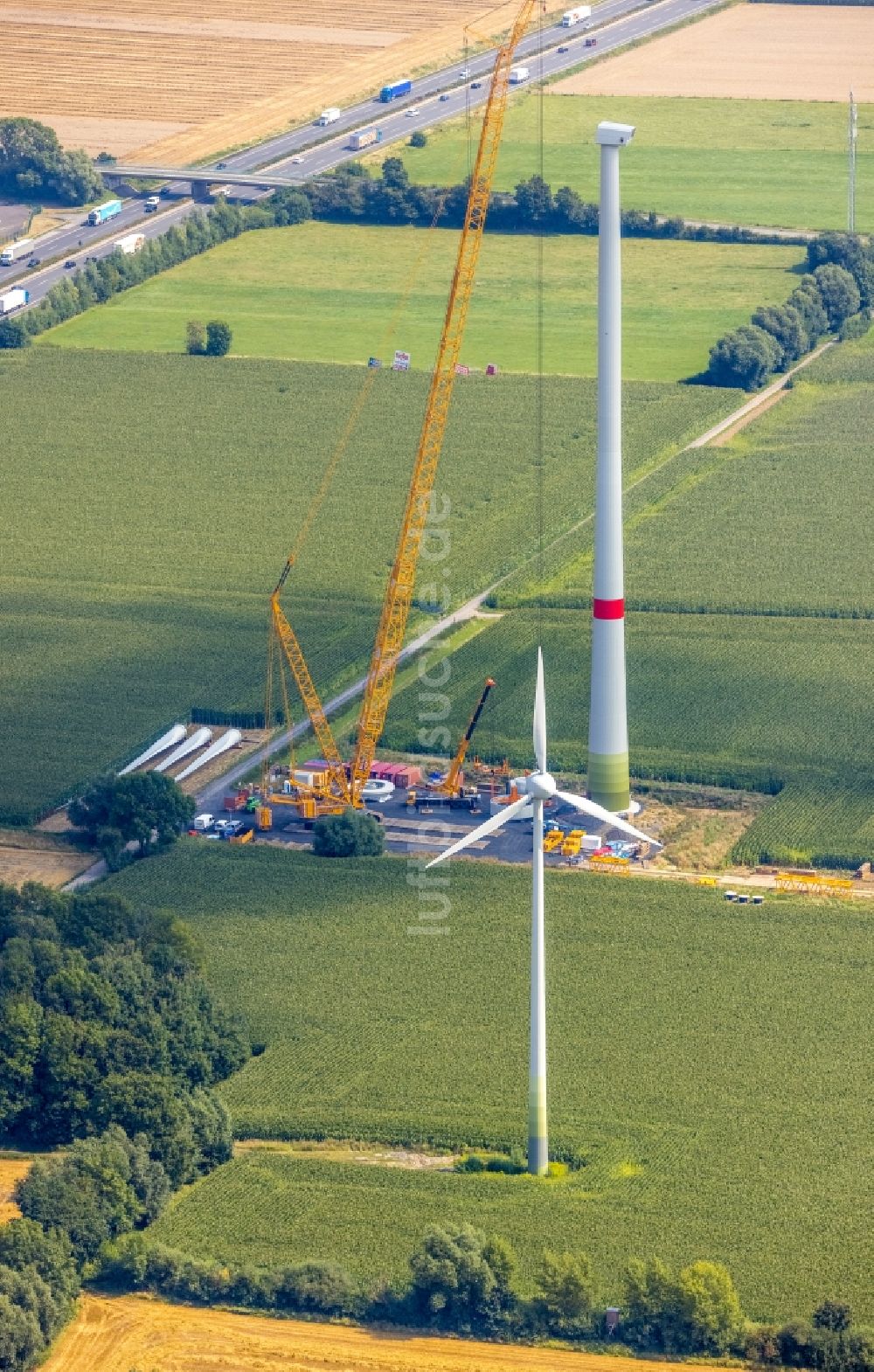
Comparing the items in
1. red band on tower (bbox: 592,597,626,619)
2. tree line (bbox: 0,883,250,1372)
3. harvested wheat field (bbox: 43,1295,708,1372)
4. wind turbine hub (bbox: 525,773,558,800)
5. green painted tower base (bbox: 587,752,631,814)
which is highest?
wind turbine hub (bbox: 525,773,558,800)

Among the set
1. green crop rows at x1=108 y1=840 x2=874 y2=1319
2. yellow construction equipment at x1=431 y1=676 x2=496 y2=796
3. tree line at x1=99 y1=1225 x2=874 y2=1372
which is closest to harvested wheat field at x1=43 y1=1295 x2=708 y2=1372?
tree line at x1=99 y1=1225 x2=874 y2=1372

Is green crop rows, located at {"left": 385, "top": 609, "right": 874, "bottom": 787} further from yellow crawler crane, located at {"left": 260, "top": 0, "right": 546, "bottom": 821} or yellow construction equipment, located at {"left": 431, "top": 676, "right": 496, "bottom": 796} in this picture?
yellow construction equipment, located at {"left": 431, "top": 676, "right": 496, "bottom": 796}

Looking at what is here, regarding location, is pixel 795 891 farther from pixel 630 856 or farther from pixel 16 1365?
pixel 16 1365

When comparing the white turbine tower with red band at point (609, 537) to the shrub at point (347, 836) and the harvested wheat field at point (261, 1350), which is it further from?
the harvested wheat field at point (261, 1350)

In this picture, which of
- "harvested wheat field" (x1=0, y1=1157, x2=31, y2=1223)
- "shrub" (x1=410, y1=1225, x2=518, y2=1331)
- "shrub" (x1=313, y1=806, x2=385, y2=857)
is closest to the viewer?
"shrub" (x1=410, y1=1225, x2=518, y2=1331)

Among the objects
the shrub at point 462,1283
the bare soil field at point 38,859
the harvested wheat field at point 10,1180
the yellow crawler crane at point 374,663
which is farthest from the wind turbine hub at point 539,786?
the bare soil field at point 38,859

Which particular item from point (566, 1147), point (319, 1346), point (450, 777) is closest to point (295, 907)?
point (450, 777)

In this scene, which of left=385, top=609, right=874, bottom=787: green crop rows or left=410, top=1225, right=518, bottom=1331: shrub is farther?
left=385, top=609, right=874, bottom=787: green crop rows
